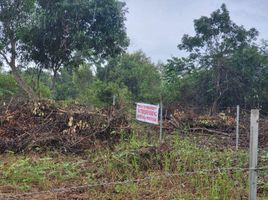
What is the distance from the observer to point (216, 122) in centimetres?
1118

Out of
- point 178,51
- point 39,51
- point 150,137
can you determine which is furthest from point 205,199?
point 178,51

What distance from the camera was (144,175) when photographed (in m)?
4.92

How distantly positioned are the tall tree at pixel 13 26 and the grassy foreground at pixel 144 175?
11.9m

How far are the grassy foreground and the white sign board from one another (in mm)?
514

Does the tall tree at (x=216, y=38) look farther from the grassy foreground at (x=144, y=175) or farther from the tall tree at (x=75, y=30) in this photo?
the grassy foreground at (x=144, y=175)

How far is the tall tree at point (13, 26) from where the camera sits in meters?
17.0

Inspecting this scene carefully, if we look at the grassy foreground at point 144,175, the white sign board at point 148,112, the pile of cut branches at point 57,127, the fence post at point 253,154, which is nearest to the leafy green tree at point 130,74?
the pile of cut branches at point 57,127

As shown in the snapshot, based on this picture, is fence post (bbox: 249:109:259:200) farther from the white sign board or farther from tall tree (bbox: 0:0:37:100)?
tall tree (bbox: 0:0:37:100)

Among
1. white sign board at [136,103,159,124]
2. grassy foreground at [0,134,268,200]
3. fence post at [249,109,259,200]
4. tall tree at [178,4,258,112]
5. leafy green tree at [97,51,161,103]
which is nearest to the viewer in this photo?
fence post at [249,109,259,200]

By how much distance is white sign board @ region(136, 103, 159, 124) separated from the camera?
619 centimetres

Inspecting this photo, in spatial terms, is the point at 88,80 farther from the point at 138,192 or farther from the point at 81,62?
the point at 138,192

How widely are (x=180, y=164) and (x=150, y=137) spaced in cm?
251

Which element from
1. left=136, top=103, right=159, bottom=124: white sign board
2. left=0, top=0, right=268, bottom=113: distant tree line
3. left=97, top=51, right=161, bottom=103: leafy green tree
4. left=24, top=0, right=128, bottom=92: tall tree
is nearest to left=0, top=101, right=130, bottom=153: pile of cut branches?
left=136, top=103, right=159, bottom=124: white sign board

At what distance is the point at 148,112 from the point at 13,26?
13041 millimetres
